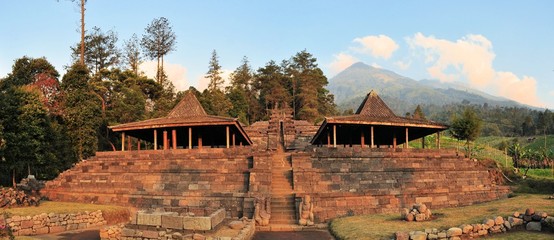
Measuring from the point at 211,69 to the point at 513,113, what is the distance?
252ft

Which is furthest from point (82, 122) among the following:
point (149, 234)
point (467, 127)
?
point (467, 127)

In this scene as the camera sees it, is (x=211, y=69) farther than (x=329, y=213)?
Yes

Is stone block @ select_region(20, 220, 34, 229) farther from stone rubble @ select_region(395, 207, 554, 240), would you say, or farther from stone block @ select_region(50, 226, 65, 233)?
stone rubble @ select_region(395, 207, 554, 240)

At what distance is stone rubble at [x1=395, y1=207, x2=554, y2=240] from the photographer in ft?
34.4

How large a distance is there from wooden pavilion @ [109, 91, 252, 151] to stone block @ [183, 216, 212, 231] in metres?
10.4

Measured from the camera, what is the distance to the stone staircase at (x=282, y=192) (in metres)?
16.2

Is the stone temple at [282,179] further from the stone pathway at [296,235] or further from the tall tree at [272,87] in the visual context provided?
the tall tree at [272,87]

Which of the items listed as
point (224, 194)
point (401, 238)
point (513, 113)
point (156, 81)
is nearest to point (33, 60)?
point (156, 81)

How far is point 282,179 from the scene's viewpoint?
61.4 ft

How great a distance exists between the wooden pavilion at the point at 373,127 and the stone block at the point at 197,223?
10.7 meters

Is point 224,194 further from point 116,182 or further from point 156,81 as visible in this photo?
point 156,81

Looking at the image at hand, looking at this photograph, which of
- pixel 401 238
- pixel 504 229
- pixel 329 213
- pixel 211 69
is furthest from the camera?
pixel 211 69

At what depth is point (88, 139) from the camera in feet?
95.9

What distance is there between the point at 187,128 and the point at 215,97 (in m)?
27.9
